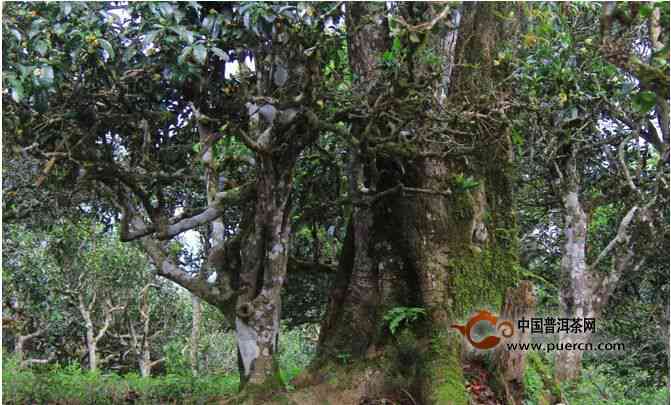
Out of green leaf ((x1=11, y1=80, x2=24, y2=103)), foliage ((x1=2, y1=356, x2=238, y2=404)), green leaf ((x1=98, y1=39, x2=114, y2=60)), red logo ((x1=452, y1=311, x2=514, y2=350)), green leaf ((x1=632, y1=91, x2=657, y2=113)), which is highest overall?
green leaf ((x1=98, y1=39, x2=114, y2=60))

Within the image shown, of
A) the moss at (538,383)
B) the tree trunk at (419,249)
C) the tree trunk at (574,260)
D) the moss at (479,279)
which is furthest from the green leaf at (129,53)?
the tree trunk at (574,260)

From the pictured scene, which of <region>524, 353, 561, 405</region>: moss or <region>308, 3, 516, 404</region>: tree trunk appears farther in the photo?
<region>524, 353, 561, 405</region>: moss

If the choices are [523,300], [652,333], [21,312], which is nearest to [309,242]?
[523,300]

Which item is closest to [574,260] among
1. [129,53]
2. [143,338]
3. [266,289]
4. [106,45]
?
[266,289]

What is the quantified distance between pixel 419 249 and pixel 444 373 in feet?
3.72

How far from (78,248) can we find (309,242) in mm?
5753

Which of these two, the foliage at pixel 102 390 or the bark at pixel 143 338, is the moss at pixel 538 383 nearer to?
the foliage at pixel 102 390

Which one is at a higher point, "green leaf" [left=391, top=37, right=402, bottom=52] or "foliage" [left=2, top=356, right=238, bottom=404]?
"green leaf" [left=391, top=37, right=402, bottom=52]

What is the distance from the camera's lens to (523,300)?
230 inches

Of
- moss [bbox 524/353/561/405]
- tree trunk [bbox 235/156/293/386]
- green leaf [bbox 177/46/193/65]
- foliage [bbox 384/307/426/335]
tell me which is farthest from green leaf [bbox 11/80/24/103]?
moss [bbox 524/353/561/405]

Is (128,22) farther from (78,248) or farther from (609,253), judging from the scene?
(78,248)

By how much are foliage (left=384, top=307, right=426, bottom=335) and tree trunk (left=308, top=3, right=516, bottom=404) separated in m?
0.07

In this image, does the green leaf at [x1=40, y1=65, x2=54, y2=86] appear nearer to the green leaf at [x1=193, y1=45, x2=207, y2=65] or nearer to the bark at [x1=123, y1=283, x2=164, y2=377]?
the green leaf at [x1=193, y1=45, x2=207, y2=65]

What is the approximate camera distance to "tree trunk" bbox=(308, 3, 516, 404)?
221 inches
